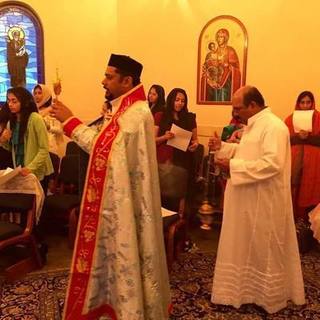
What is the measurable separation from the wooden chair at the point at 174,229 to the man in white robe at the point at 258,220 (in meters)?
0.75

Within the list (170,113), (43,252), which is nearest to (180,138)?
(170,113)

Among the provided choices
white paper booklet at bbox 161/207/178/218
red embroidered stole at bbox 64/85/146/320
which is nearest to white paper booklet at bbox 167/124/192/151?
white paper booklet at bbox 161/207/178/218

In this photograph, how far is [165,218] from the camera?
3.93 m

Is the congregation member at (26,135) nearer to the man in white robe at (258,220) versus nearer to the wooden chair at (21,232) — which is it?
the wooden chair at (21,232)

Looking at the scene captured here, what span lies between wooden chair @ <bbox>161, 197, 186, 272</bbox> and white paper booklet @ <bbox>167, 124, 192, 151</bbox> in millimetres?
949

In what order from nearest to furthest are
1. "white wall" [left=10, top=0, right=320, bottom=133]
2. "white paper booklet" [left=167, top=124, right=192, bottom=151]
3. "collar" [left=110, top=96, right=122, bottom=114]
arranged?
1. "collar" [left=110, top=96, right=122, bottom=114]
2. "white paper booklet" [left=167, top=124, right=192, bottom=151]
3. "white wall" [left=10, top=0, right=320, bottom=133]

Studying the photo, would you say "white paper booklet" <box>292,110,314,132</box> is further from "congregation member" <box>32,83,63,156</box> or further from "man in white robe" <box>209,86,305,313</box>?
"congregation member" <box>32,83,63,156</box>

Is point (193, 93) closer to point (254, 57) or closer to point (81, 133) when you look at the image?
point (254, 57)

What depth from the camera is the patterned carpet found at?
3.13 m

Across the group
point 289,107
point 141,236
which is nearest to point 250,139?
point 141,236

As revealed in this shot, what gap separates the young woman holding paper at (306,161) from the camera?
5309mm

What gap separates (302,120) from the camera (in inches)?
209

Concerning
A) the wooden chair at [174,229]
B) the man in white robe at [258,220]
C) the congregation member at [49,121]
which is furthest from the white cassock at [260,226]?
the congregation member at [49,121]

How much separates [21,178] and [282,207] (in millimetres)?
2426
